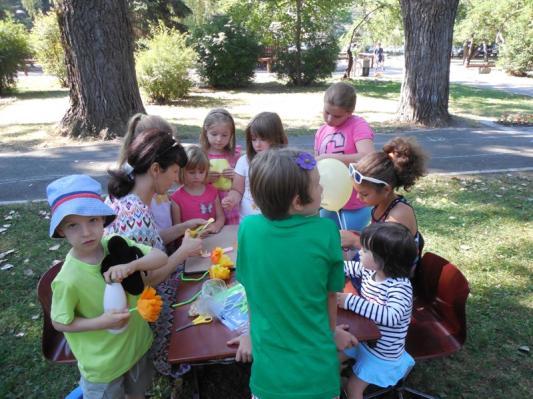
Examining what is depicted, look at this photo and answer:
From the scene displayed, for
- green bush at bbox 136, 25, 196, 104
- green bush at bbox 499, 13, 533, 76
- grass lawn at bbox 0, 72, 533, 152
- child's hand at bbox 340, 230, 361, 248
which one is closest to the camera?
child's hand at bbox 340, 230, 361, 248

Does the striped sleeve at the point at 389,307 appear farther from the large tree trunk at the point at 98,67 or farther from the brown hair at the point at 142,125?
the large tree trunk at the point at 98,67

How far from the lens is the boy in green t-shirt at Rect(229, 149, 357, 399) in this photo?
144 cm

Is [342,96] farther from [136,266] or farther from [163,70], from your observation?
[163,70]

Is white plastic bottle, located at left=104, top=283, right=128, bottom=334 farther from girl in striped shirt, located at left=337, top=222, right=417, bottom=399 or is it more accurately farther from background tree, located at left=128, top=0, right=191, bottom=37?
background tree, located at left=128, top=0, right=191, bottom=37

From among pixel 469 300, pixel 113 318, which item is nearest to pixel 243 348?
pixel 113 318

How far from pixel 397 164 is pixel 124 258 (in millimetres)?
1625

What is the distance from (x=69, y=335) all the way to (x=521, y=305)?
3.30 metres

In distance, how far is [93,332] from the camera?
1838 millimetres

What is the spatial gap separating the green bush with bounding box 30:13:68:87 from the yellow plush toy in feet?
48.6

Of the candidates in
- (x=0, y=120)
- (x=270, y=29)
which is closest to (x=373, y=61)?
(x=270, y=29)

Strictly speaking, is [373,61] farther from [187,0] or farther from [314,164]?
[314,164]

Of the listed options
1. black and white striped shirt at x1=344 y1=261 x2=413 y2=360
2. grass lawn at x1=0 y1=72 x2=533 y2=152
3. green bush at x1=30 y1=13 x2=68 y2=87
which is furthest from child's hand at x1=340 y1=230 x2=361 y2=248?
green bush at x1=30 y1=13 x2=68 y2=87

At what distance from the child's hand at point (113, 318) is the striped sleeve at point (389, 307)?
→ 3.31 ft

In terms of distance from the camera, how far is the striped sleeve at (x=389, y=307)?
1909 millimetres
